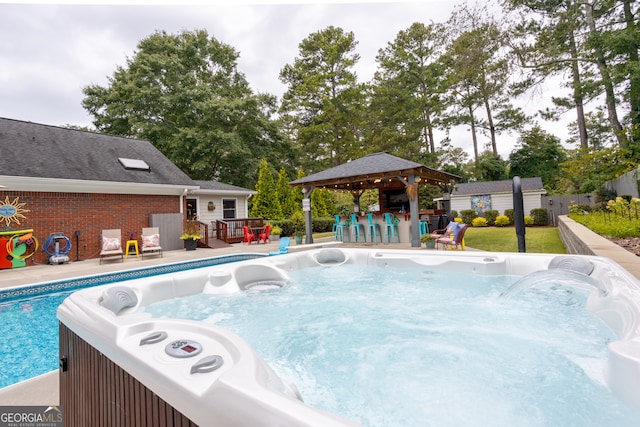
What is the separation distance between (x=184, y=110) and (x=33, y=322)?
16161mm

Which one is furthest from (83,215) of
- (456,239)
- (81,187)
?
(456,239)

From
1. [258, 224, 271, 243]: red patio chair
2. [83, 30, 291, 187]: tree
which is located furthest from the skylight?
[83, 30, 291, 187]: tree

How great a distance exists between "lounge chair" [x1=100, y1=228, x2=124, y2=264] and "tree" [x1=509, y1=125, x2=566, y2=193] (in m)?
24.5

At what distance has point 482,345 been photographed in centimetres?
242

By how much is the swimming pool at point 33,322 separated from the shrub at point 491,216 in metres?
15.4

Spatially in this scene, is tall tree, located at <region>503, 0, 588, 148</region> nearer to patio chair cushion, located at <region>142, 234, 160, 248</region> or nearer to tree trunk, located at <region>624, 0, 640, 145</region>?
tree trunk, located at <region>624, 0, 640, 145</region>

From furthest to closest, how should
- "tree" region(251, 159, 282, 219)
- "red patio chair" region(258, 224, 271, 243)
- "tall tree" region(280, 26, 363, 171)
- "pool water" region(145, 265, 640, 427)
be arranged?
"tall tree" region(280, 26, 363, 171) < "tree" region(251, 159, 282, 219) < "red patio chair" region(258, 224, 271, 243) < "pool water" region(145, 265, 640, 427)

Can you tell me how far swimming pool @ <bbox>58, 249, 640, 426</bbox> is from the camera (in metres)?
1.31

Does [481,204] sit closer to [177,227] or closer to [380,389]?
[177,227]

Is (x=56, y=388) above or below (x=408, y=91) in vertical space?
below

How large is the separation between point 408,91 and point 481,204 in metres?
8.64

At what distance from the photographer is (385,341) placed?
101 inches

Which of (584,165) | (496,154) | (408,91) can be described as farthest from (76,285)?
(496,154)

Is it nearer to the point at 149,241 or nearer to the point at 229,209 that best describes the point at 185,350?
the point at 149,241
